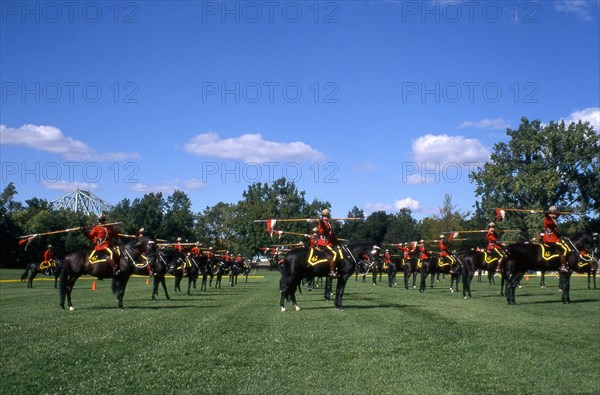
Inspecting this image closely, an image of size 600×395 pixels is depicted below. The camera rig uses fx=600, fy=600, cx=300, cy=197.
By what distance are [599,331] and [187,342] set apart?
367 inches

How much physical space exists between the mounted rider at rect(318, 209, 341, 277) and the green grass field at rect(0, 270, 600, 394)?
3.94m

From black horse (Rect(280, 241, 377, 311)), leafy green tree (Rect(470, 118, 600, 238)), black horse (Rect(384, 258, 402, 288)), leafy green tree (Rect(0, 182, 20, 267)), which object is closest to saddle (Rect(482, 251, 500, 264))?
black horse (Rect(280, 241, 377, 311))

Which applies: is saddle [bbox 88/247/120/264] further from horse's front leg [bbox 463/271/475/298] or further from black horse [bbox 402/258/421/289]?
black horse [bbox 402/258/421/289]

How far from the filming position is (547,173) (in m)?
72.6

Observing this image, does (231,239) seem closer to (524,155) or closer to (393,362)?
(524,155)

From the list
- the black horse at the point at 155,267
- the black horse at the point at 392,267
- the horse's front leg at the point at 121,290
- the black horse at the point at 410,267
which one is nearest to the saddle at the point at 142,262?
the black horse at the point at 155,267

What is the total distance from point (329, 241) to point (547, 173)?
5855 cm

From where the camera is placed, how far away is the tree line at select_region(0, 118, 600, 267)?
A: 75.0 m

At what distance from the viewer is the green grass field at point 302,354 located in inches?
322

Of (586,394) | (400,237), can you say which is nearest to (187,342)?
(586,394)

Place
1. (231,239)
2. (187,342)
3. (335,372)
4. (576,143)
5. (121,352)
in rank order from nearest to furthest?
1. (335,372)
2. (121,352)
3. (187,342)
4. (576,143)
5. (231,239)

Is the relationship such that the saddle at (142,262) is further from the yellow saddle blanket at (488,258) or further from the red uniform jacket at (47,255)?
the red uniform jacket at (47,255)

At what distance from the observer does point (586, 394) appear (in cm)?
773

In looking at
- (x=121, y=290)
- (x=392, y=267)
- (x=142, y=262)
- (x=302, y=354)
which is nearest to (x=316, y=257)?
(x=142, y=262)
